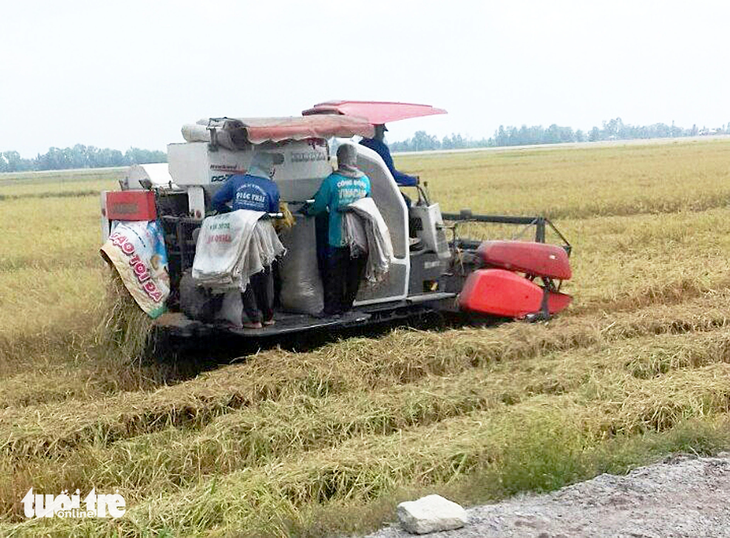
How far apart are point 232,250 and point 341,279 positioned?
1.19 m

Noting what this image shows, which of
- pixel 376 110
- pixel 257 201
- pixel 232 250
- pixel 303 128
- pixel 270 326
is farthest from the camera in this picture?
pixel 376 110

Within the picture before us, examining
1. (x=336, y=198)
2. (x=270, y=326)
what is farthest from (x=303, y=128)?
(x=270, y=326)

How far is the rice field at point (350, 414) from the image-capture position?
4.38m

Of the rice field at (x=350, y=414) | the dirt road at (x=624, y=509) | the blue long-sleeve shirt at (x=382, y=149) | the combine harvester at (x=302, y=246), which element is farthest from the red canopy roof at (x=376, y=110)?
the dirt road at (x=624, y=509)

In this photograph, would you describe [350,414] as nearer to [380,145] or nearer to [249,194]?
[249,194]

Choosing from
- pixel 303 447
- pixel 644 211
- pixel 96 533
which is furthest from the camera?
pixel 644 211

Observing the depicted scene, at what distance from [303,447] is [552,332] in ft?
10.3

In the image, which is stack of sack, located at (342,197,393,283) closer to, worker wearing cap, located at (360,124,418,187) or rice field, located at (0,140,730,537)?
rice field, located at (0,140,730,537)

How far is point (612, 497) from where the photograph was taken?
161 inches

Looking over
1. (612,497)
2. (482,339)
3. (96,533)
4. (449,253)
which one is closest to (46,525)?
(96,533)

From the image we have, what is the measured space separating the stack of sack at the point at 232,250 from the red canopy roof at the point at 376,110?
1.66 meters

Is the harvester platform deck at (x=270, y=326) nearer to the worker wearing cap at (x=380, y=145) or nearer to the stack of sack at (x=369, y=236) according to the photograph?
the stack of sack at (x=369, y=236)

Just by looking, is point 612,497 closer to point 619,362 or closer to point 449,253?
point 619,362

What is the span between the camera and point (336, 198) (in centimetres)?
739
